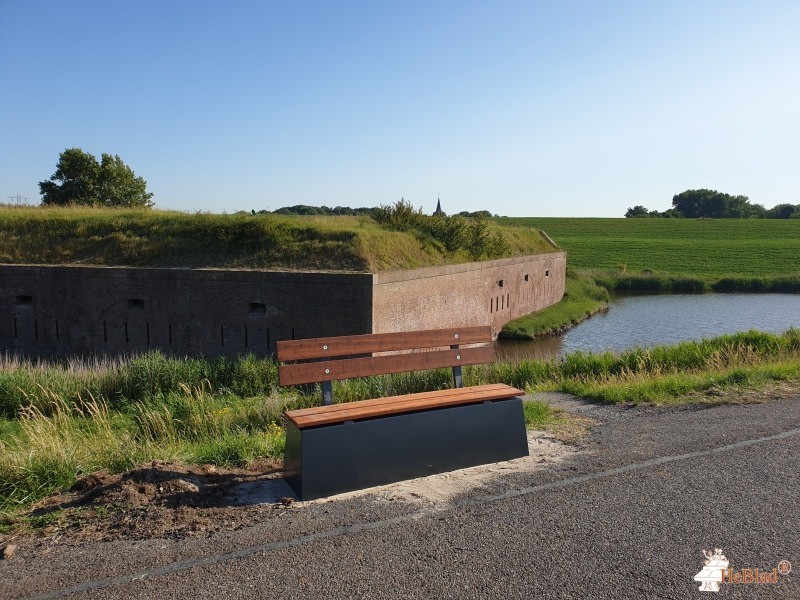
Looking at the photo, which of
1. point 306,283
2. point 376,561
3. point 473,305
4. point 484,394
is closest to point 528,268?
point 473,305

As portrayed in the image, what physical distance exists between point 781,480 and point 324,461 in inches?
118

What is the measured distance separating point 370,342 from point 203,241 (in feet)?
38.7

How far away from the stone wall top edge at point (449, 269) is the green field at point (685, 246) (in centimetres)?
1387

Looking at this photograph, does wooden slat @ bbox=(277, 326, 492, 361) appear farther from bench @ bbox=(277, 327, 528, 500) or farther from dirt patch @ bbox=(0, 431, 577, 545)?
dirt patch @ bbox=(0, 431, 577, 545)

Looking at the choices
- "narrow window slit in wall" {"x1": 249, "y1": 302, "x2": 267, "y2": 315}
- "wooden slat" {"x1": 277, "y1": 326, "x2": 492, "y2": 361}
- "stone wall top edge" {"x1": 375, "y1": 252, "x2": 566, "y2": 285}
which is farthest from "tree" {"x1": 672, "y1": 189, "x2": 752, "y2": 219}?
"wooden slat" {"x1": 277, "y1": 326, "x2": 492, "y2": 361}

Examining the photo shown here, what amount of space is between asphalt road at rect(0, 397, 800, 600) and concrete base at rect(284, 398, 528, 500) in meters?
0.26

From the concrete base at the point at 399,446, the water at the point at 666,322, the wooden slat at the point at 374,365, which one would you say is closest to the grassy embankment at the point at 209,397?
the wooden slat at the point at 374,365

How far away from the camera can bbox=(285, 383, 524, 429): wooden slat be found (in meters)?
4.21

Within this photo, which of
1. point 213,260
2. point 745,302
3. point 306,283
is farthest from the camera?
point 745,302

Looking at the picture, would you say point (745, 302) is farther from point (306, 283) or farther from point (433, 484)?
point (433, 484)

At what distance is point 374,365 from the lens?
496cm

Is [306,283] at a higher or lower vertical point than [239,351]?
higher

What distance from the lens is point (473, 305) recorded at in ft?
65.2

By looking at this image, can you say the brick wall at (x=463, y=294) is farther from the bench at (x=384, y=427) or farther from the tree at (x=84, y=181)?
the tree at (x=84, y=181)
